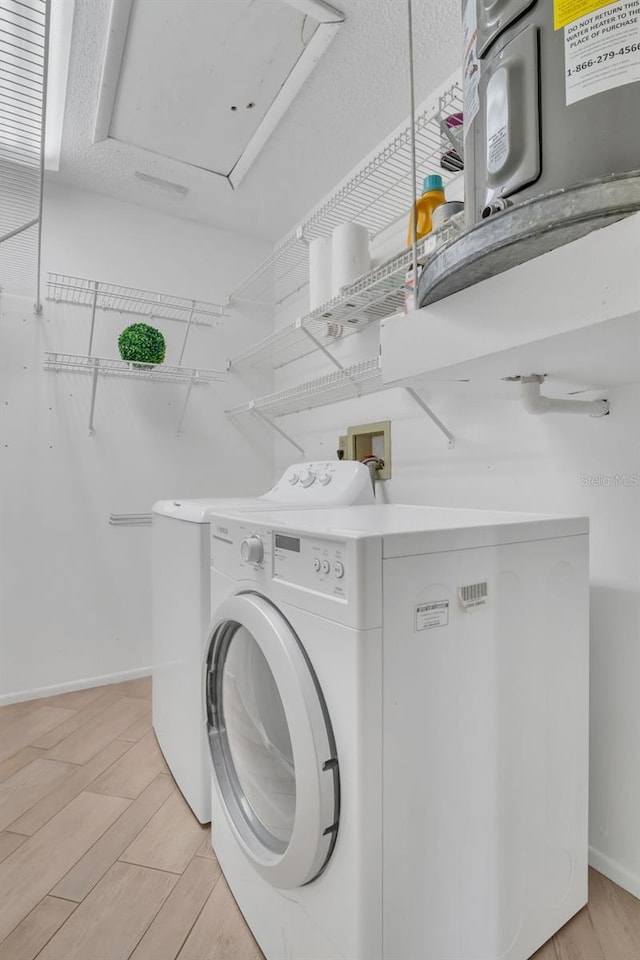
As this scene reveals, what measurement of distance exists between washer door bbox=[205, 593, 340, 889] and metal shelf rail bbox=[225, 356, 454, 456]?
870 mm

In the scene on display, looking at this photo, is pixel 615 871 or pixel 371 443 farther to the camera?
pixel 371 443

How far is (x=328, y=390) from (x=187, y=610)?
113cm

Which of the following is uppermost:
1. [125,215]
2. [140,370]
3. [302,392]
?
[125,215]

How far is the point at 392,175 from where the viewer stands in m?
1.87

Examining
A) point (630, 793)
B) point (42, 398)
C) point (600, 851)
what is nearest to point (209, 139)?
point (42, 398)

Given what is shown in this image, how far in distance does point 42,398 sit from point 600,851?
268 cm

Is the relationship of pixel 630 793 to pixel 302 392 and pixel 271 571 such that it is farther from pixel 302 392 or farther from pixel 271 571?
pixel 302 392

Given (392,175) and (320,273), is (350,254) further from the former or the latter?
(392,175)

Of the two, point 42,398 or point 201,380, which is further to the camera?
point 201,380

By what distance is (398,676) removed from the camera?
31.9 inches

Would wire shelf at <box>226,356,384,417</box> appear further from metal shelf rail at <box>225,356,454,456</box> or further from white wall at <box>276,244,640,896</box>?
white wall at <box>276,244,640,896</box>

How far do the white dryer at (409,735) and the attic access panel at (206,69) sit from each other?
1.56m

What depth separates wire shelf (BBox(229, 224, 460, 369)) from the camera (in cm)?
149

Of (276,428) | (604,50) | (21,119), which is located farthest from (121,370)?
(604,50)
